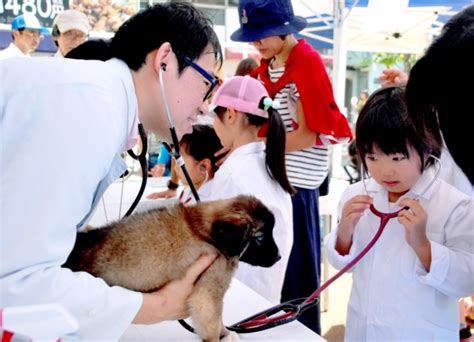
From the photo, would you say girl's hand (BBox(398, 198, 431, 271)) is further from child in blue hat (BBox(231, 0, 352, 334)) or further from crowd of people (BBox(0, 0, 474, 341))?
child in blue hat (BBox(231, 0, 352, 334))

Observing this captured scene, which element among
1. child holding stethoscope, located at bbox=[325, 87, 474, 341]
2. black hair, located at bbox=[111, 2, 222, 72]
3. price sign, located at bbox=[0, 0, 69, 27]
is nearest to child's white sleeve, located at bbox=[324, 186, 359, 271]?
child holding stethoscope, located at bbox=[325, 87, 474, 341]

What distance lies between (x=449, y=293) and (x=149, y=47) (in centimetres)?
97

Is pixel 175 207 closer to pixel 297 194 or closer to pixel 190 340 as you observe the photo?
pixel 190 340

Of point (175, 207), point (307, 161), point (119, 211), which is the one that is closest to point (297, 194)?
point (307, 161)

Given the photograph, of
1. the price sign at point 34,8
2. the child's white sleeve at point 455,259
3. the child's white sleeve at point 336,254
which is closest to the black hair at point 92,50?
the child's white sleeve at point 336,254

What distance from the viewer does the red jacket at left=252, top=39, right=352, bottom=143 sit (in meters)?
1.95

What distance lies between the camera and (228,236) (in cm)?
93

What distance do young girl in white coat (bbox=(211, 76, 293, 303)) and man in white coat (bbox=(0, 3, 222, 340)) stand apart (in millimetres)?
751

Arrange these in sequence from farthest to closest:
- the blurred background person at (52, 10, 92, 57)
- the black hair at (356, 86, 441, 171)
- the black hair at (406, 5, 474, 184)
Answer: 1. the blurred background person at (52, 10, 92, 57)
2. the black hair at (356, 86, 441, 171)
3. the black hair at (406, 5, 474, 184)

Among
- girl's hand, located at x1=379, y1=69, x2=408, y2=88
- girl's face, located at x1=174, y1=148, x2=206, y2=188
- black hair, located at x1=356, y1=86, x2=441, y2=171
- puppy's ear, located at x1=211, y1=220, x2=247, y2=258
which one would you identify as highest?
girl's hand, located at x1=379, y1=69, x2=408, y2=88

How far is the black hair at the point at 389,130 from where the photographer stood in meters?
1.28

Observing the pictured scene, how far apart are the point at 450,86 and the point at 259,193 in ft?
2.99

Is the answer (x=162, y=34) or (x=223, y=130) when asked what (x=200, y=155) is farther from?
(x=162, y=34)

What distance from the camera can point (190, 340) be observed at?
958mm
